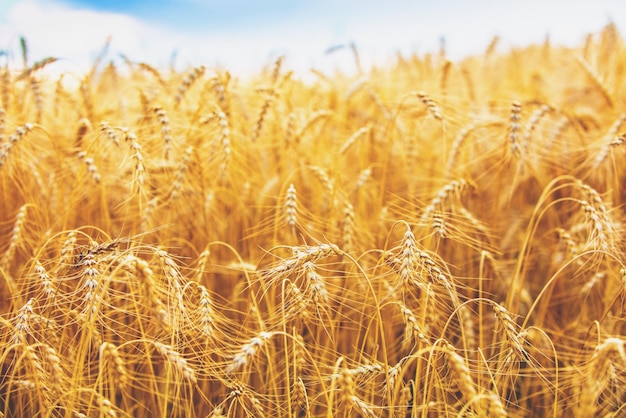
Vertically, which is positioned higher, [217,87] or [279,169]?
[217,87]

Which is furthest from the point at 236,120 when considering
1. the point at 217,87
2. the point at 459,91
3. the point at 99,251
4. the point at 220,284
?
the point at 459,91

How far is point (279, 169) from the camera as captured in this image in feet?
9.57

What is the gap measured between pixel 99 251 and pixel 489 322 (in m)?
1.73

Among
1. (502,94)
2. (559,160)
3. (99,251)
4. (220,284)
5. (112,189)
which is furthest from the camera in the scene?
(502,94)

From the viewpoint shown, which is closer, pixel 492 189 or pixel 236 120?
pixel 236 120

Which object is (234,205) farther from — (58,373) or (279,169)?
(58,373)

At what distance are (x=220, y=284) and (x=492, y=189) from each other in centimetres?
172

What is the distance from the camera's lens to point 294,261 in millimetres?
1354

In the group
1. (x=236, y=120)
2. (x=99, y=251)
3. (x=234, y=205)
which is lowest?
(x=234, y=205)

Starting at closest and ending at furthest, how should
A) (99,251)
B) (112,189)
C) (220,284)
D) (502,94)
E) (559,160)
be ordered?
(99,251) < (220,284) < (112,189) < (559,160) < (502,94)

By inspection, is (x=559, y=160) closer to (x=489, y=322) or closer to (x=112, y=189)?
(x=489, y=322)

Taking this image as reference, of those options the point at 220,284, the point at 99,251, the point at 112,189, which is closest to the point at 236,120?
the point at 112,189

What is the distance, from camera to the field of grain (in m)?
1.39

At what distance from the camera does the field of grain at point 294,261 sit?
139cm
